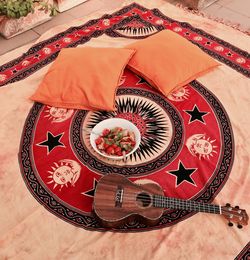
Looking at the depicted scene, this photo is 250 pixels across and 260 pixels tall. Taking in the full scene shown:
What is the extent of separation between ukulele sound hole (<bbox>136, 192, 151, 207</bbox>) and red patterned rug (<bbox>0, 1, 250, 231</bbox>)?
11 cm

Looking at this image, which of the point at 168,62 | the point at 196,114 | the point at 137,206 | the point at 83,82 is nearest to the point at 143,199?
the point at 137,206

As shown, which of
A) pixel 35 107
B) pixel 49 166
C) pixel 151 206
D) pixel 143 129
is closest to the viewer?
pixel 151 206

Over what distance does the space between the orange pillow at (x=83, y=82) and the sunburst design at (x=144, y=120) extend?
0.08 metres

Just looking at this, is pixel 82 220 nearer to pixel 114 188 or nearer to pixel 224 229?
pixel 114 188

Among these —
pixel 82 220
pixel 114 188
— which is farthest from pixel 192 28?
pixel 82 220

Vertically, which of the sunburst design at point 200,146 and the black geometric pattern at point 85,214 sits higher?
the sunburst design at point 200,146

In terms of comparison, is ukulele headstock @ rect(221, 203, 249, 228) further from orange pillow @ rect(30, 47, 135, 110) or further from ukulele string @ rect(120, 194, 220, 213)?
orange pillow @ rect(30, 47, 135, 110)

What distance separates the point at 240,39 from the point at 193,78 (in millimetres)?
744

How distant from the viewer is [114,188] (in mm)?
1609

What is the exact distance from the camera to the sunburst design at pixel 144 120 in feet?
6.16

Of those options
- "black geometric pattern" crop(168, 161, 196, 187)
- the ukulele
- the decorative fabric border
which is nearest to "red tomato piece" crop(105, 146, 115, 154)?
the ukulele

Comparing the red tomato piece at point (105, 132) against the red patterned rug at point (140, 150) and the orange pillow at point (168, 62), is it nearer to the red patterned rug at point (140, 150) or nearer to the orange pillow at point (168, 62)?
the red patterned rug at point (140, 150)

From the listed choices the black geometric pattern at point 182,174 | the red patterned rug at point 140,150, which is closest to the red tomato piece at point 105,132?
the red patterned rug at point 140,150

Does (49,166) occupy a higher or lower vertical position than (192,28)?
lower
